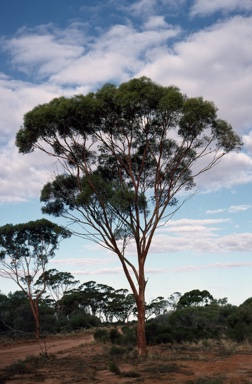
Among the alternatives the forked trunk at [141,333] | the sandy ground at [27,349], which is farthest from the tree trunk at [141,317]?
the sandy ground at [27,349]

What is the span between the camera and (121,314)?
58344 millimetres

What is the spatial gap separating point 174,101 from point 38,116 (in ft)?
19.7

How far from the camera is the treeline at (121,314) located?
24453mm

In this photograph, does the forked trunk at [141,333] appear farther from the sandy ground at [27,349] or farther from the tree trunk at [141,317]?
the sandy ground at [27,349]

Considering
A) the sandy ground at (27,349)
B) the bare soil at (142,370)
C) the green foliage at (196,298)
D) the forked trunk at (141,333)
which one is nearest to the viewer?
the bare soil at (142,370)

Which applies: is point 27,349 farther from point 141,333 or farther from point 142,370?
point 142,370

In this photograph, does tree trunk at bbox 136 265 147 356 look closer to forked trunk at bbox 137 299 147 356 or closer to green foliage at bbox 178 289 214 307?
forked trunk at bbox 137 299 147 356

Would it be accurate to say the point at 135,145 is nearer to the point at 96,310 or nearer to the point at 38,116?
the point at 38,116

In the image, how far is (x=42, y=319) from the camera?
41875 mm

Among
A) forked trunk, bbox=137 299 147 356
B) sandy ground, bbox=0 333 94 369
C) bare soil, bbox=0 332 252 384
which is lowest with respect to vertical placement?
sandy ground, bbox=0 333 94 369

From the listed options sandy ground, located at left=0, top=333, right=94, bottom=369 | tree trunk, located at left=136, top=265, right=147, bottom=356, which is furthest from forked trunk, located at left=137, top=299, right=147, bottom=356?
sandy ground, located at left=0, top=333, right=94, bottom=369

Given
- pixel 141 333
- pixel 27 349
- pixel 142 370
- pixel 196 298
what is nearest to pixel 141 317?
pixel 141 333

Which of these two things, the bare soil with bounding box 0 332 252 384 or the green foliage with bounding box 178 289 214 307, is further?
the green foliage with bounding box 178 289 214 307

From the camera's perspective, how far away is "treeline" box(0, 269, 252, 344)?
80.2 ft
